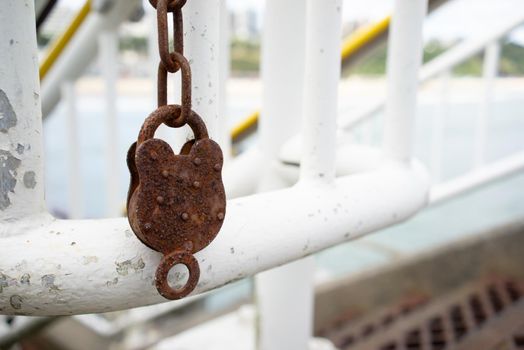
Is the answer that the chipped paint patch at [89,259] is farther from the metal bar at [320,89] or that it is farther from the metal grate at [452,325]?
the metal grate at [452,325]

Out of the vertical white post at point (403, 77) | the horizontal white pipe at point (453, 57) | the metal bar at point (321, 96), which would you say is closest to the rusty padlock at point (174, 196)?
the metal bar at point (321, 96)

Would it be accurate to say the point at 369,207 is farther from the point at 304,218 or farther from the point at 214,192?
the point at 214,192

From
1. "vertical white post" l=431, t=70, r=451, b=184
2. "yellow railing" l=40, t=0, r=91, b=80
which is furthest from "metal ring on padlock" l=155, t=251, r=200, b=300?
"vertical white post" l=431, t=70, r=451, b=184

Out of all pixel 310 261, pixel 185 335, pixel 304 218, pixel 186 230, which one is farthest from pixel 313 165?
pixel 185 335

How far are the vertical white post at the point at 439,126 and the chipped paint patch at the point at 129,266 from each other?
3.77 ft

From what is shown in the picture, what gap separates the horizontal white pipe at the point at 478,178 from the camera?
1.00m

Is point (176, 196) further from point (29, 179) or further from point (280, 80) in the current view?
point (280, 80)

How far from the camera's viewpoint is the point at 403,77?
0.56m

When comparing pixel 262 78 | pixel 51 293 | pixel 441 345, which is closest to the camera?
pixel 51 293

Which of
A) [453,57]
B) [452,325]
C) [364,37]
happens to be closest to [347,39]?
[364,37]

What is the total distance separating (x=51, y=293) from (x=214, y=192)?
13 centimetres

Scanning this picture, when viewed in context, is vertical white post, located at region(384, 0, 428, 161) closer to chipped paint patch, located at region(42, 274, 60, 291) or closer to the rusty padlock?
the rusty padlock

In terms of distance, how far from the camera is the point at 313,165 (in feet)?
1.53

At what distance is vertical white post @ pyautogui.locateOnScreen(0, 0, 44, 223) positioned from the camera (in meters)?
0.30
